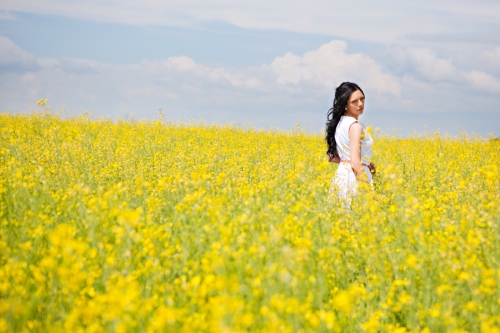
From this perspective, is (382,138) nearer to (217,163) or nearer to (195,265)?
(217,163)

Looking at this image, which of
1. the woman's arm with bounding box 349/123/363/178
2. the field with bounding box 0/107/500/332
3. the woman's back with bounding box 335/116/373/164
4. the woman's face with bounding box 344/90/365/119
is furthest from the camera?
the woman's face with bounding box 344/90/365/119

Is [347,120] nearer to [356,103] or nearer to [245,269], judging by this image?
[356,103]

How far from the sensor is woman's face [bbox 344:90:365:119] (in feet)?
18.5

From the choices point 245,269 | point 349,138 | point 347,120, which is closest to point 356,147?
point 349,138

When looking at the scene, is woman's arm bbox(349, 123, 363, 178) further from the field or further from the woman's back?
the field

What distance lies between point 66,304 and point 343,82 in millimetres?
3914

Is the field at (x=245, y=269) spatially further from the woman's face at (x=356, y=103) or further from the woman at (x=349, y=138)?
the woman's face at (x=356, y=103)

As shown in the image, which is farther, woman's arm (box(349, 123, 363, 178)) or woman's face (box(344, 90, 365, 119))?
woman's face (box(344, 90, 365, 119))

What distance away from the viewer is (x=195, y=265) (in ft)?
11.0

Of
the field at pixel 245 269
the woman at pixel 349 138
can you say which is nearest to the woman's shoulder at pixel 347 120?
the woman at pixel 349 138

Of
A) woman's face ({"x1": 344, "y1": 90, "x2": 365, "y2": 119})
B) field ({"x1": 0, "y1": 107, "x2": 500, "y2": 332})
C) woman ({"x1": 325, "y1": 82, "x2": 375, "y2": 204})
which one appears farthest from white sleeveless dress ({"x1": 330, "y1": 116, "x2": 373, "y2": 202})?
field ({"x1": 0, "y1": 107, "x2": 500, "y2": 332})

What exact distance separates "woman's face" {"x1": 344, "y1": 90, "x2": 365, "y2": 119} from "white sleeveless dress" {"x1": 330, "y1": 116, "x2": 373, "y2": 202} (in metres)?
0.15

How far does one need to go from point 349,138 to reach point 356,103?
0.45 m

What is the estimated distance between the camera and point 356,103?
18.5 ft
